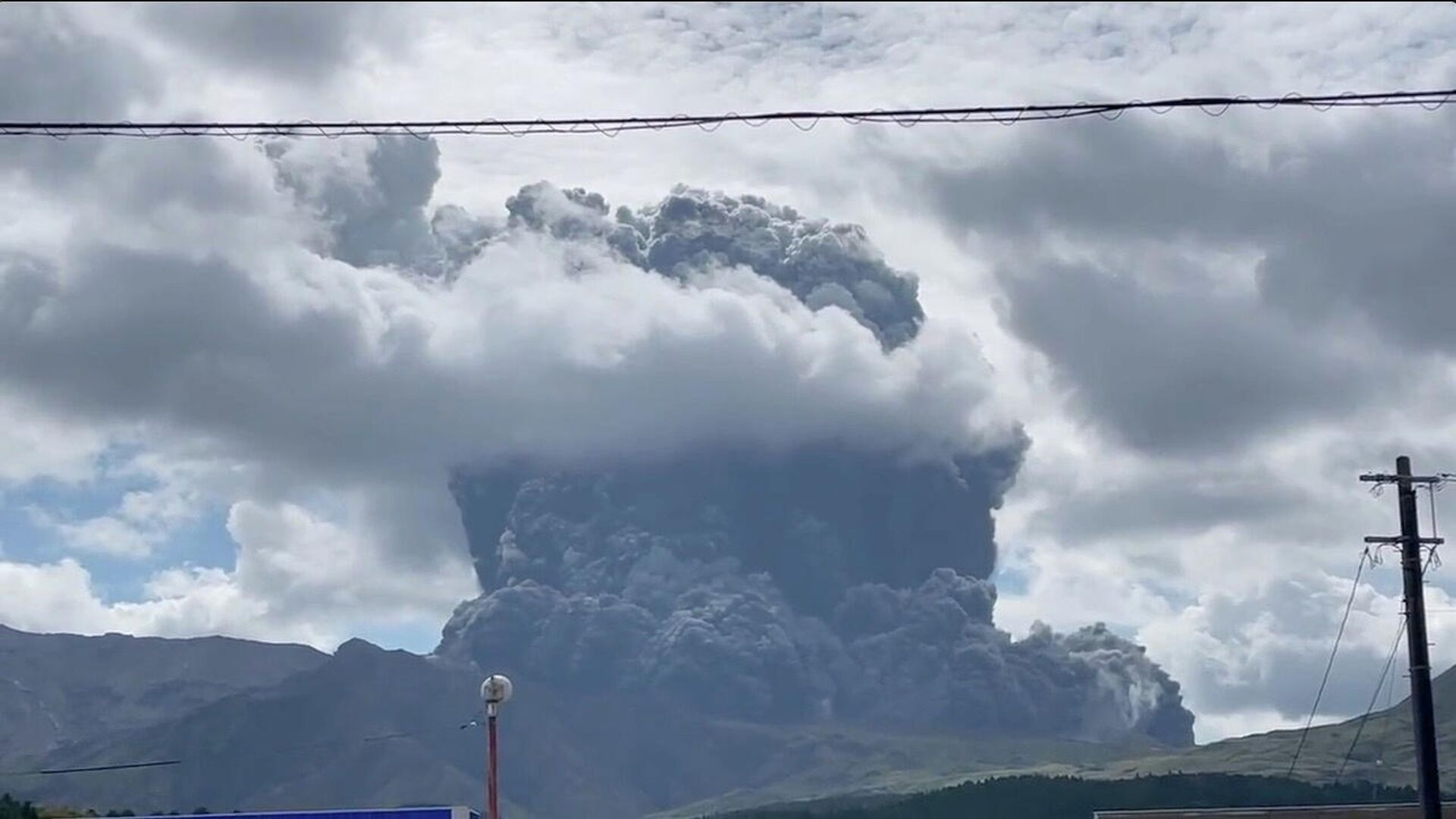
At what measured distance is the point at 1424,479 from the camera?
163 feet

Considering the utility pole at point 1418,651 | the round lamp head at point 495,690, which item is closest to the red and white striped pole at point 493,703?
the round lamp head at point 495,690

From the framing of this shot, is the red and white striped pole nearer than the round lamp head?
No

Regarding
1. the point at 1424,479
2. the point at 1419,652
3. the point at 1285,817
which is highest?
the point at 1424,479

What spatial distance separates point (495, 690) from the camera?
44.3 m

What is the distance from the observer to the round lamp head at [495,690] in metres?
44.0

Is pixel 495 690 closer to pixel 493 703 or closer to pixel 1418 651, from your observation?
pixel 493 703

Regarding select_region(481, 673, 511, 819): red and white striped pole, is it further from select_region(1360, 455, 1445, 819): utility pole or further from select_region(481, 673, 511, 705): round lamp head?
select_region(1360, 455, 1445, 819): utility pole

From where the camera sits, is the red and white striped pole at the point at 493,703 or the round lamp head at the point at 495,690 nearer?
the round lamp head at the point at 495,690

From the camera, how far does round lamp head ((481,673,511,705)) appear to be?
4403 centimetres

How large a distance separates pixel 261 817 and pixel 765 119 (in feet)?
136

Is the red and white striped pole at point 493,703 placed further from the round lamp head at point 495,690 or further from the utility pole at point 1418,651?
the utility pole at point 1418,651

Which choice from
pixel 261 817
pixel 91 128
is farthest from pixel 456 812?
pixel 91 128

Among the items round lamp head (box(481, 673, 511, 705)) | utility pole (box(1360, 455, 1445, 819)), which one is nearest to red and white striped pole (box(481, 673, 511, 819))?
round lamp head (box(481, 673, 511, 705))

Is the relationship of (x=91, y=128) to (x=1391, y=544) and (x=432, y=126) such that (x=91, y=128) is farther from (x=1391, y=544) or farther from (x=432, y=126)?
(x=1391, y=544)
